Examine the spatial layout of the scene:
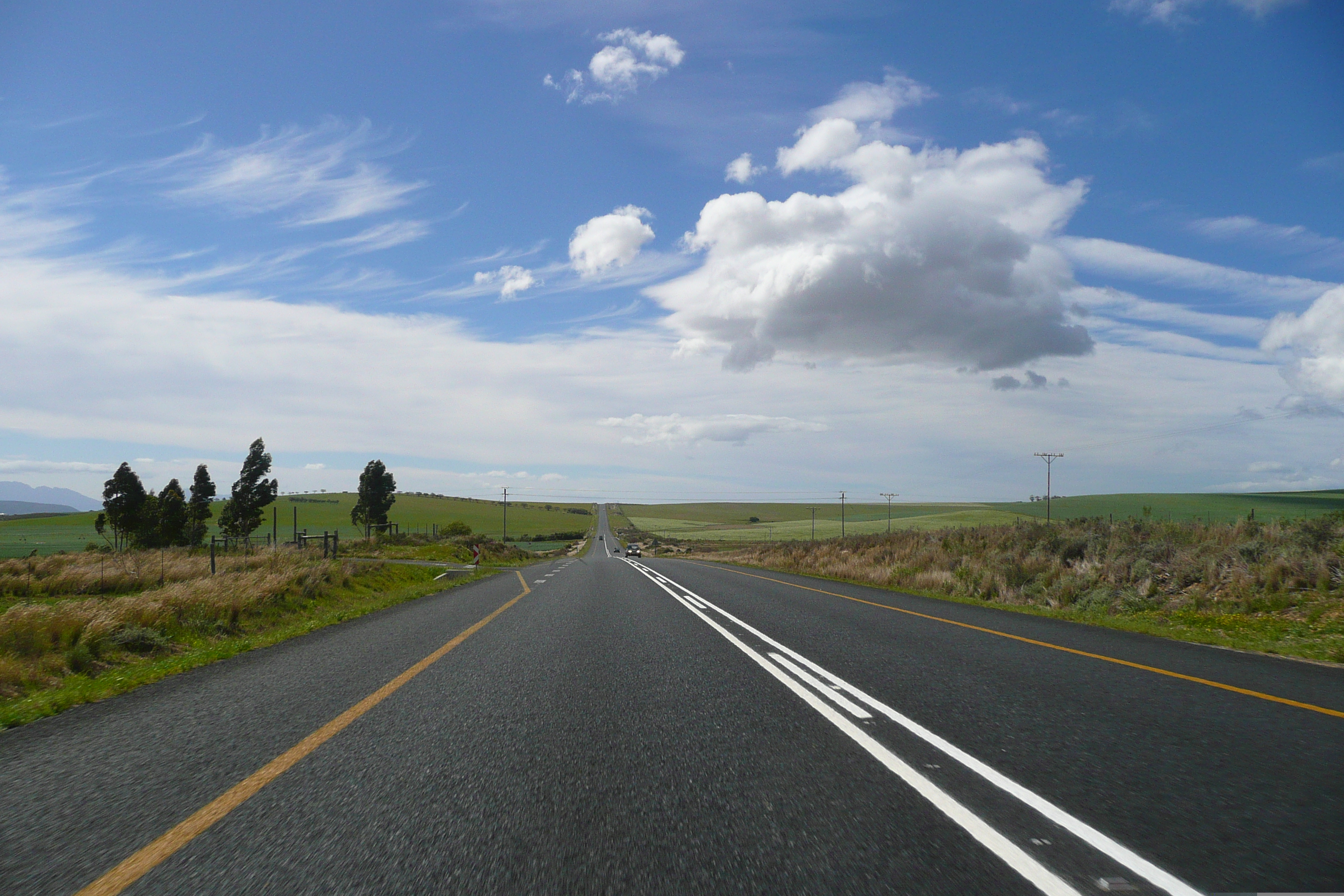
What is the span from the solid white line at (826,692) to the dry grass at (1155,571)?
664 cm

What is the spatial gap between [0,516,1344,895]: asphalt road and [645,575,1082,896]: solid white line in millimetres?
17

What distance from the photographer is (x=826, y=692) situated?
6.31 meters

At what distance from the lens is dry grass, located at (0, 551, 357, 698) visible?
806 cm

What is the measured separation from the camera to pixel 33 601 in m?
20.9

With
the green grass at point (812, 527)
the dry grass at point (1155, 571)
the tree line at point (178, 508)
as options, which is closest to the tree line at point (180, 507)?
the tree line at point (178, 508)

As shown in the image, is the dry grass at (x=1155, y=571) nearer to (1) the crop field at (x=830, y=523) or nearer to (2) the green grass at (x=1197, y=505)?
(1) the crop field at (x=830, y=523)

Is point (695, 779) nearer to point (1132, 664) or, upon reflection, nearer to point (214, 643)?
point (1132, 664)

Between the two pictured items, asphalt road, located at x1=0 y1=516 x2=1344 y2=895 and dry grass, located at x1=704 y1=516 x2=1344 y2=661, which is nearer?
asphalt road, located at x1=0 y1=516 x2=1344 y2=895

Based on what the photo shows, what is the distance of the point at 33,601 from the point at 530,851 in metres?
25.8

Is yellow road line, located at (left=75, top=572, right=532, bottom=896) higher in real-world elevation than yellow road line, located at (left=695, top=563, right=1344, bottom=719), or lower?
higher

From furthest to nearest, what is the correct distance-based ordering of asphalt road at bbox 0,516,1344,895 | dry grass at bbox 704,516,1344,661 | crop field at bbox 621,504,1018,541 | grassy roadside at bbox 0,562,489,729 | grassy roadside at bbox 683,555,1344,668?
crop field at bbox 621,504,1018,541, dry grass at bbox 704,516,1344,661, grassy roadside at bbox 683,555,1344,668, grassy roadside at bbox 0,562,489,729, asphalt road at bbox 0,516,1344,895

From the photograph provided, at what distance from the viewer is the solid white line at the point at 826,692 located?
18.1 feet

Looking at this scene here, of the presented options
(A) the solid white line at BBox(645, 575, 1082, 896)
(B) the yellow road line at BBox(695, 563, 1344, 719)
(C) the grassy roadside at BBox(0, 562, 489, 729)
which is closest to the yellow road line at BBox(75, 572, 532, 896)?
(C) the grassy roadside at BBox(0, 562, 489, 729)

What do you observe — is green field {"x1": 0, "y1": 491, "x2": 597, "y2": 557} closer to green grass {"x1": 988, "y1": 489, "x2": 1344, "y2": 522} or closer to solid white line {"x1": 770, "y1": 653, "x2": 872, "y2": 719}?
solid white line {"x1": 770, "y1": 653, "x2": 872, "y2": 719}
